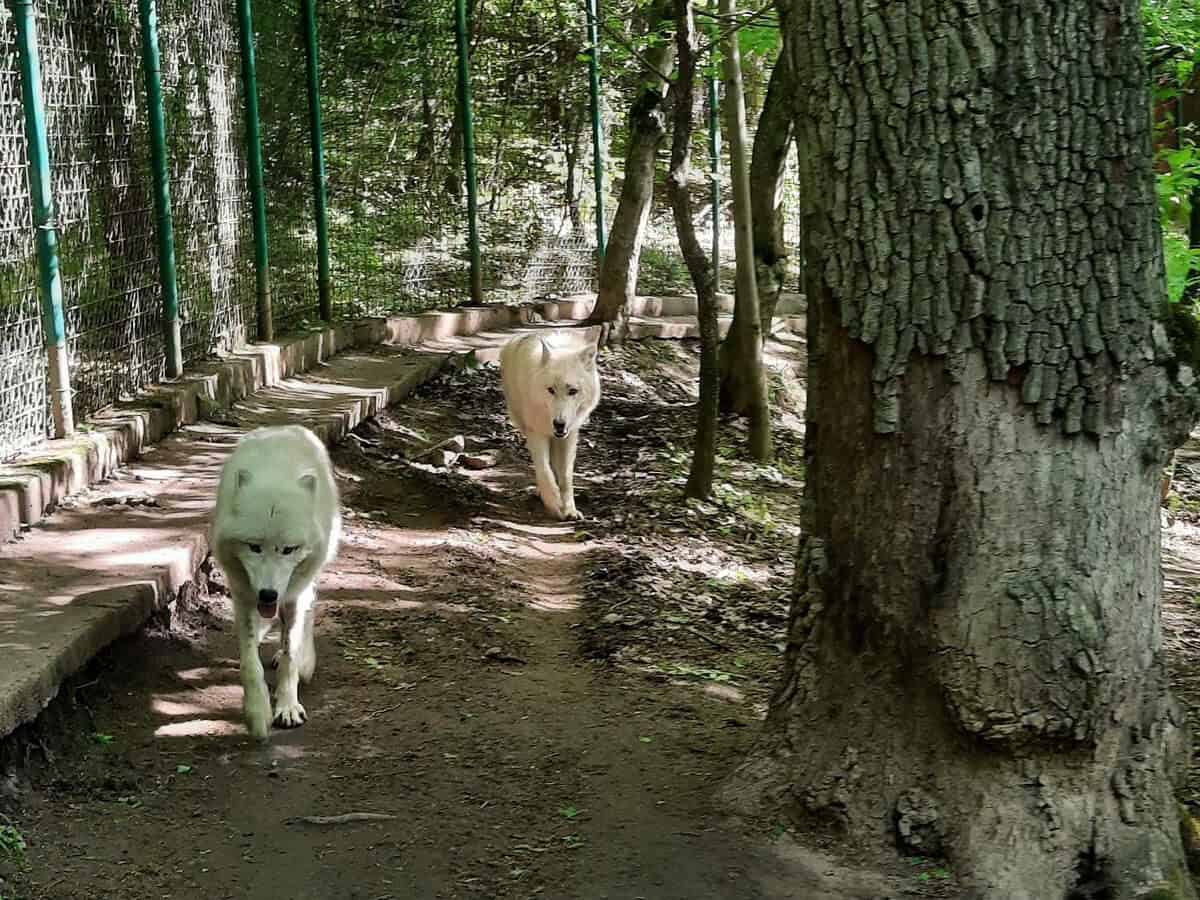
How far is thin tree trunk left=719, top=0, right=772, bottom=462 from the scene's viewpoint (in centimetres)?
930

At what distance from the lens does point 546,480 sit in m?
8.41

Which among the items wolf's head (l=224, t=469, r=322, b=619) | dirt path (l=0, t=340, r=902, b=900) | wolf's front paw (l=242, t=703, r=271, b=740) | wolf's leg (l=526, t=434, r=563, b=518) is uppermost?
wolf's head (l=224, t=469, r=322, b=619)

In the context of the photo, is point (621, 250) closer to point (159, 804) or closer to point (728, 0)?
point (728, 0)

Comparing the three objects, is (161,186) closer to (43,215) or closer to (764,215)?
(43,215)

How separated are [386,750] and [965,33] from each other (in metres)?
3.19

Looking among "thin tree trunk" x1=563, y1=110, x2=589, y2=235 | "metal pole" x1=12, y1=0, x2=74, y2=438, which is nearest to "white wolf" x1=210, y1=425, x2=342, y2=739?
"metal pole" x1=12, y1=0, x2=74, y2=438

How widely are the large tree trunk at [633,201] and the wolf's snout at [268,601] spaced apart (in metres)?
8.56

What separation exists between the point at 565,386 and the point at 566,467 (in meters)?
0.52

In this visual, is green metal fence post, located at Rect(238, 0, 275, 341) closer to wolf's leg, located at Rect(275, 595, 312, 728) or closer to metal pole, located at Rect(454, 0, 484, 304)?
metal pole, located at Rect(454, 0, 484, 304)

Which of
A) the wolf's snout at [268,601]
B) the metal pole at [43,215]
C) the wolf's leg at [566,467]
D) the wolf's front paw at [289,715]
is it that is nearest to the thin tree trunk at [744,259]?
the wolf's leg at [566,467]

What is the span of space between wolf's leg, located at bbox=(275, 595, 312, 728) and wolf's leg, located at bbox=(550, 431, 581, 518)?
129 inches

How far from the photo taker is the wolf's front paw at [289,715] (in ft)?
16.7

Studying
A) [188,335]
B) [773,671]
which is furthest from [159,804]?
[188,335]

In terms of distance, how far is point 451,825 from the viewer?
4.29 m
